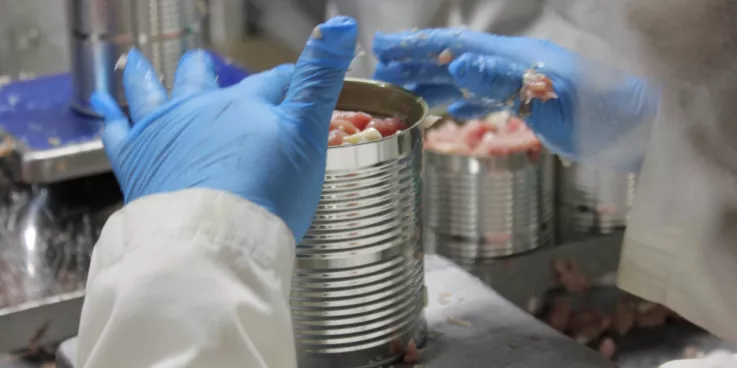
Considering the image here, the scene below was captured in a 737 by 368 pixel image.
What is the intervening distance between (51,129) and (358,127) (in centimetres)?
97

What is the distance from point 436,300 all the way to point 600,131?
0.40 m

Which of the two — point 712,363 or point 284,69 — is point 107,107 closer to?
point 284,69

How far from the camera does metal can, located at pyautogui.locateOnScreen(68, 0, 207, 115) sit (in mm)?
1931

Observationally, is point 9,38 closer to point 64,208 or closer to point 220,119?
point 64,208

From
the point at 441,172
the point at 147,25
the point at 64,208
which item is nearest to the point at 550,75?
the point at 441,172

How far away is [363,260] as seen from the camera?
3.82 feet

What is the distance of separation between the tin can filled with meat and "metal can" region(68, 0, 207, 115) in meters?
0.63

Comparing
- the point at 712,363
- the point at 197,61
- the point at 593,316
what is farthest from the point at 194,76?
the point at 593,316

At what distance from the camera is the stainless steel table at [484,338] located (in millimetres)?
1227

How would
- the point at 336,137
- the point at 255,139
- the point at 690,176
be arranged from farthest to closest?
1. the point at 336,137
2. the point at 255,139
3. the point at 690,176

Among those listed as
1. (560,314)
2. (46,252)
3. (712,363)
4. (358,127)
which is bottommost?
(560,314)

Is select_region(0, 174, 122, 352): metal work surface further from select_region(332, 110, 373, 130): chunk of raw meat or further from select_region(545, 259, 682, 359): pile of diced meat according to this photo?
select_region(545, 259, 682, 359): pile of diced meat

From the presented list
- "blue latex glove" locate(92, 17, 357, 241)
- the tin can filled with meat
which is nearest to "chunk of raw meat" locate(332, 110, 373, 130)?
"blue latex glove" locate(92, 17, 357, 241)

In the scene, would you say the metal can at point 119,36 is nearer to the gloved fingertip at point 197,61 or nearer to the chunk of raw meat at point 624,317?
the gloved fingertip at point 197,61
